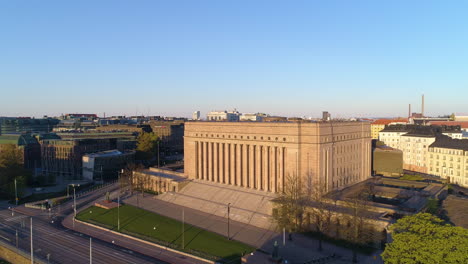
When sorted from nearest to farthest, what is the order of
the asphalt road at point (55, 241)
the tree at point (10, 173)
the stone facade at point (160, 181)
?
the asphalt road at point (55, 241)
the tree at point (10, 173)
the stone facade at point (160, 181)

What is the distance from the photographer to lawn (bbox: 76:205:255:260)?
178 feet

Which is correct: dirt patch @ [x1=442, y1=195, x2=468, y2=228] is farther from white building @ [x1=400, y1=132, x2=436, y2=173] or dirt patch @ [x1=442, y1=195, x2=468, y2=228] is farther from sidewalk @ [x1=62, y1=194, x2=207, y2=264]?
white building @ [x1=400, y1=132, x2=436, y2=173]

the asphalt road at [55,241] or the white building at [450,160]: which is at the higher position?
the white building at [450,160]

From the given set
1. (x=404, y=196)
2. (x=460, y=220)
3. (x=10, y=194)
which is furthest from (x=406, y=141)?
(x=10, y=194)

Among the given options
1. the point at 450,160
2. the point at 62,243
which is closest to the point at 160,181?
the point at 62,243

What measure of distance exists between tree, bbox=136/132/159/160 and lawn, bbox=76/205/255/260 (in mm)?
54012

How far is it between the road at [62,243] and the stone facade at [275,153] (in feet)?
96.1

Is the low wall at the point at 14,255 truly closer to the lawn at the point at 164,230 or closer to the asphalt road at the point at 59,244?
the asphalt road at the point at 59,244

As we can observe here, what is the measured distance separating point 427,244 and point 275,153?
42.2 meters

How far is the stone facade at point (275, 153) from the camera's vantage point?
6912 cm

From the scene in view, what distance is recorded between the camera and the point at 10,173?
94.9 m

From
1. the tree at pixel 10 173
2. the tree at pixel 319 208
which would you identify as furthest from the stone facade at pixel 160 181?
the tree at pixel 319 208

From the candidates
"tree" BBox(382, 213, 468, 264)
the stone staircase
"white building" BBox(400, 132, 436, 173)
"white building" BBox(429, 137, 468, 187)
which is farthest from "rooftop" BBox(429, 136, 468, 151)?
"tree" BBox(382, 213, 468, 264)

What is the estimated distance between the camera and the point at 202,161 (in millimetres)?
90750
